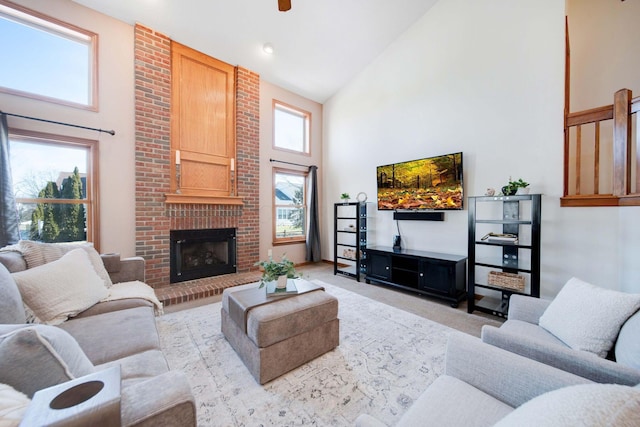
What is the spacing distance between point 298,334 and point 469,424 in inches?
46.9

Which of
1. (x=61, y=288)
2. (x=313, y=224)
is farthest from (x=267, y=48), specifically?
(x=61, y=288)

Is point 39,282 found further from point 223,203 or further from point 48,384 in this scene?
point 223,203

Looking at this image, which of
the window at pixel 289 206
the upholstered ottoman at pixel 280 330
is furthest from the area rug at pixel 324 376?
the window at pixel 289 206

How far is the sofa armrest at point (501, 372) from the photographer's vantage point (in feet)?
3.02

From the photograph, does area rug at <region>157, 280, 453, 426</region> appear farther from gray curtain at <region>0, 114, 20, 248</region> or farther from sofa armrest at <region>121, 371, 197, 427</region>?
gray curtain at <region>0, 114, 20, 248</region>

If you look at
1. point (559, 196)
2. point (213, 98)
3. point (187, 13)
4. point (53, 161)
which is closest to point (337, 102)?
point (213, 98)

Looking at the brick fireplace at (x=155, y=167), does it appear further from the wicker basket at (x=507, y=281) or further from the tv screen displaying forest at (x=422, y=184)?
the wicker basket at (x=507, y=281)

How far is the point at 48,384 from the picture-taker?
2.46ft

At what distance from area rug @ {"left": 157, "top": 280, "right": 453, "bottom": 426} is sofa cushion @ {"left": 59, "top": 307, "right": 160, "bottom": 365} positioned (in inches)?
19.1

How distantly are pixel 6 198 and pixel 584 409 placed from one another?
4301mm

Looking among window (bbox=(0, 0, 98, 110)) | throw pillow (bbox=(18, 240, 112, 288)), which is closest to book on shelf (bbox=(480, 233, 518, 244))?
throw pillow (bbox=(18, 240, 112, 288))

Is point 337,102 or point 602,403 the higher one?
point 337,102

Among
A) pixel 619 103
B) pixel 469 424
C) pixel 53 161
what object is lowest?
pixel 469 424

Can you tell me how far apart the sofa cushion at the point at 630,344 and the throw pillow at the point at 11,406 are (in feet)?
6.90
